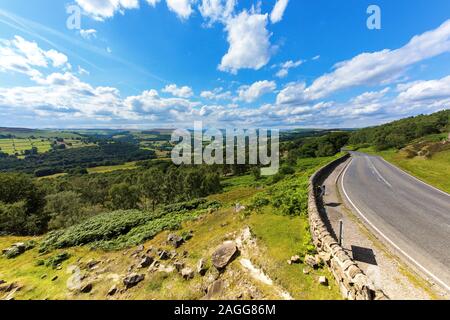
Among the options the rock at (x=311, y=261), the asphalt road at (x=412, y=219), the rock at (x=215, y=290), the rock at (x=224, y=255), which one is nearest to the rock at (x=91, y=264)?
the rock at (x=224, y=255)

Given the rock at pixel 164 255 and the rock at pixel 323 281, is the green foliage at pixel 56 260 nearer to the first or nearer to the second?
the rock at pixel 164 255

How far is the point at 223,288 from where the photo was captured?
944 centimetres

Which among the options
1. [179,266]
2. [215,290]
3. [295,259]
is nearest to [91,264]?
[179,266]

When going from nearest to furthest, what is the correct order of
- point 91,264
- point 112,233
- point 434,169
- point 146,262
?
point 146,262 < point 91,264 < point 112,233 < point 434,169

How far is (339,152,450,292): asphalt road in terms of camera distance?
8.30m

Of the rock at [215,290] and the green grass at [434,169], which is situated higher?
the green grass at [434,169]

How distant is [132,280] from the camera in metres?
12.6

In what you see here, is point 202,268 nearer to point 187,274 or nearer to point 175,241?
point 187,274

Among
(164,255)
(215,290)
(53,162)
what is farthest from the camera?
(53,162)

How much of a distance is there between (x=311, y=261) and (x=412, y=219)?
9.00 meters

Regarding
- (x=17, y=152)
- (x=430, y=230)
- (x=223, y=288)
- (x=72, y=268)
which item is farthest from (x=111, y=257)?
(x=17, y=152)

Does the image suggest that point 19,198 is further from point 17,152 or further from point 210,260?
point 17,152

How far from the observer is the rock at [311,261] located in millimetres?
8438

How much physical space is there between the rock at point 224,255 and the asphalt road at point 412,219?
7.88 metres
